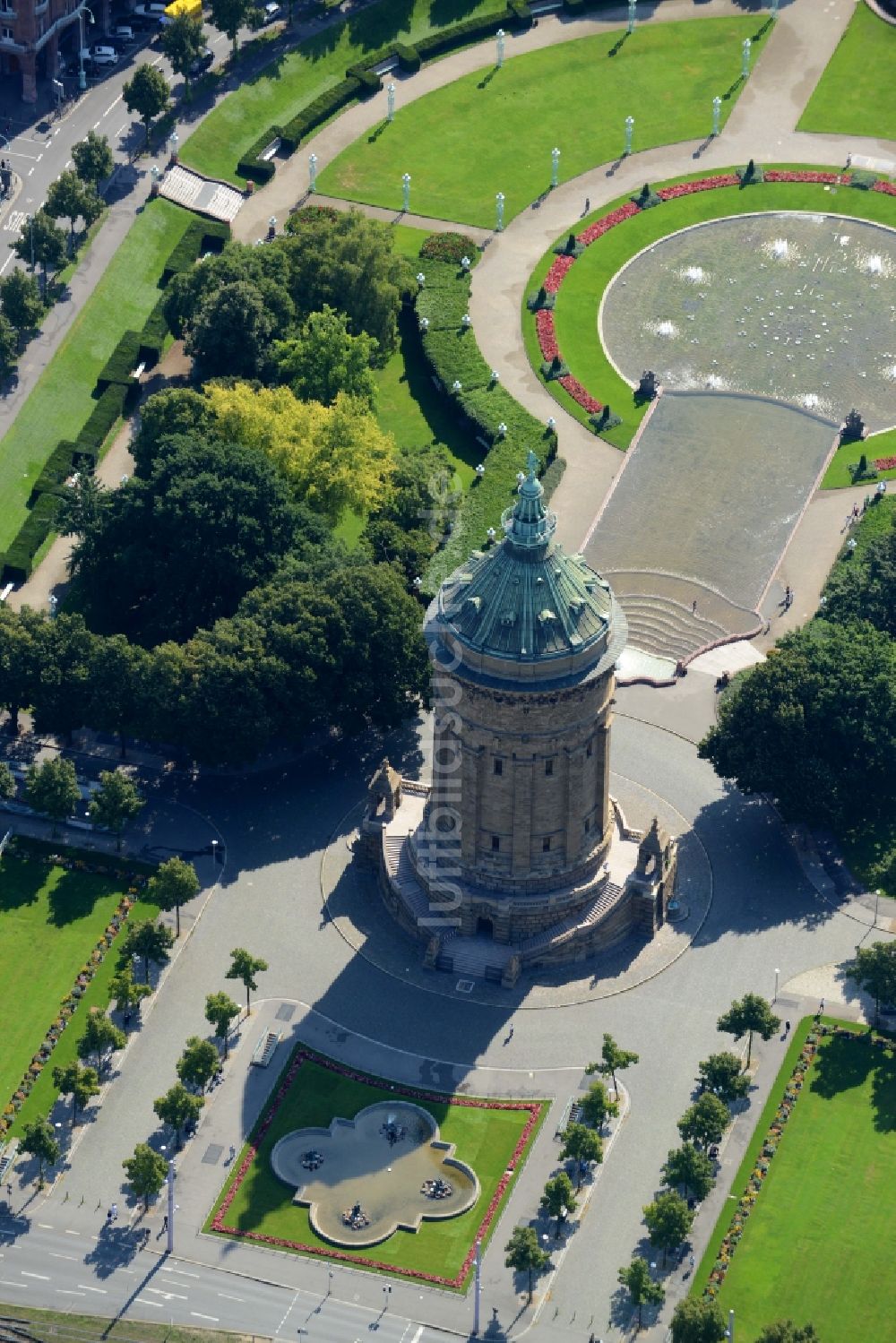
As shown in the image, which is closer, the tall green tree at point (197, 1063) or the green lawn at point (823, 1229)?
the green lawn at point (823, 1229)

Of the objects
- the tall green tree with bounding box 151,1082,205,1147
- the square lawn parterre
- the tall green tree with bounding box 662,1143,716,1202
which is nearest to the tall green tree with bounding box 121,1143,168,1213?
the tall green tree with bounding box 151,1082,205,1147

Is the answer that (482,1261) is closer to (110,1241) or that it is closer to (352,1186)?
(352,1186)

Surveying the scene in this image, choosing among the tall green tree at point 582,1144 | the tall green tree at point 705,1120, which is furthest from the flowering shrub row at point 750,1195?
the tall green tree at point 582,1144

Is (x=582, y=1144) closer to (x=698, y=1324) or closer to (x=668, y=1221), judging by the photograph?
(x=668, y=1221)

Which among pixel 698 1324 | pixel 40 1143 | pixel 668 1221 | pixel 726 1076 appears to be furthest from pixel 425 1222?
pixel 40 1143

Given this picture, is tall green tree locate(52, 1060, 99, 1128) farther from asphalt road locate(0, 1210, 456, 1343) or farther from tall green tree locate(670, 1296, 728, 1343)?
tall green tree locate(670, 1296, 728, 1343)

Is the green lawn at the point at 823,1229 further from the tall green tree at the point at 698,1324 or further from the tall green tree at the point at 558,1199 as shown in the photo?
the tall green tree at the point at 558,1199

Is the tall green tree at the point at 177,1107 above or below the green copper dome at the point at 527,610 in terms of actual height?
below
